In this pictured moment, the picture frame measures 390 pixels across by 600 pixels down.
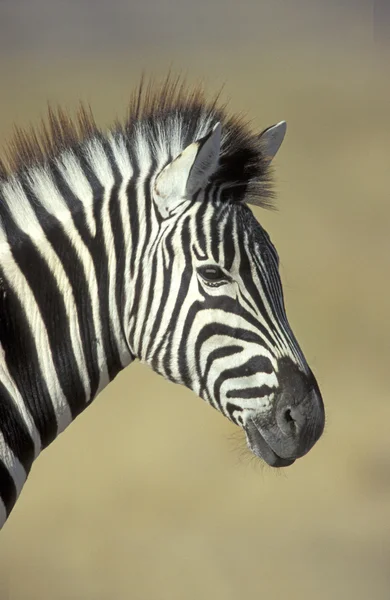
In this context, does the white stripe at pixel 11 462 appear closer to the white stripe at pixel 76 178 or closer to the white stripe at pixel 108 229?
the white stripe at pixel 108 229

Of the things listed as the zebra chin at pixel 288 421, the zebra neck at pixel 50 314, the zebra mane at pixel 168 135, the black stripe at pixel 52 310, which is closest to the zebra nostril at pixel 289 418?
the zebra chin at pixel 288 421

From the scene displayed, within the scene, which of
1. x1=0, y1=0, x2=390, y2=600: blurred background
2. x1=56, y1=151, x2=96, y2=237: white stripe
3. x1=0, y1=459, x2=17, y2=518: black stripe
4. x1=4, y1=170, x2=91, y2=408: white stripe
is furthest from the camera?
x1=0, y1=0, x2=390, y2=600: blurred background

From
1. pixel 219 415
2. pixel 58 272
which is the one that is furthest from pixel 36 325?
pixel 219 415

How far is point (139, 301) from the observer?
2699mm

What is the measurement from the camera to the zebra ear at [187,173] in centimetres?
260

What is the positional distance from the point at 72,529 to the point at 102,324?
569 centimetres


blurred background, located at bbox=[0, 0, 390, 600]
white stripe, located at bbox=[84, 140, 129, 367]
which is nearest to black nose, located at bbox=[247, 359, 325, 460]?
white stripe, located at bbox=[84, 140, 129, 367]

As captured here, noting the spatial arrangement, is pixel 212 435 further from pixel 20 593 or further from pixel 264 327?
pixel 264 327

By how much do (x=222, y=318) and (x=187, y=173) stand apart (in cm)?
50

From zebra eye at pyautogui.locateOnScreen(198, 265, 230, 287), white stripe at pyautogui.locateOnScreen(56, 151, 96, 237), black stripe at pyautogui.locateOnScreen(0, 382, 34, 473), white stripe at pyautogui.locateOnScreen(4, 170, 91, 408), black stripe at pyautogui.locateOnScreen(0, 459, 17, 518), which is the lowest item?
black stripe at pyautogui.locateOnScreen(0, 459, 17, 518)

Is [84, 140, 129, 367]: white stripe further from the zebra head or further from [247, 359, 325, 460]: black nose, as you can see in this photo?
[247, 359, 325, 460]: black nose

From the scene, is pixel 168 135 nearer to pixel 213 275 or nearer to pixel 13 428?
pixel 213 275

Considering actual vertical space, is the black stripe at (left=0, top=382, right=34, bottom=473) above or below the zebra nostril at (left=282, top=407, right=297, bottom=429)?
above

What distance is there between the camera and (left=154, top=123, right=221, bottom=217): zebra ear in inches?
102
